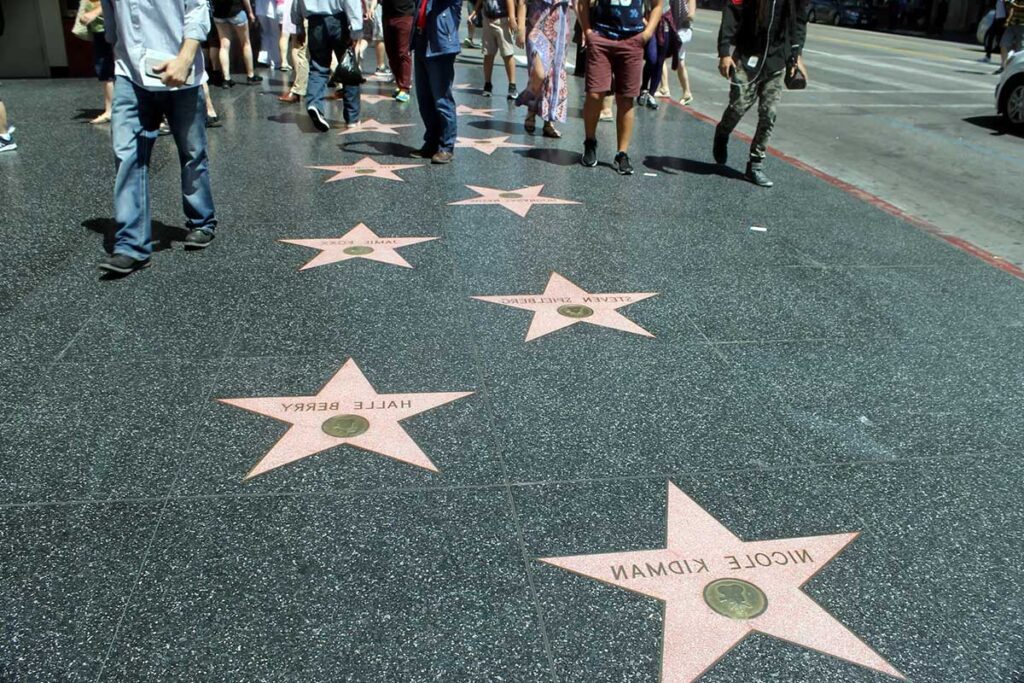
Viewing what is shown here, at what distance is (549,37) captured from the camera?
28.6ft

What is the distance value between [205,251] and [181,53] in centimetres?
119

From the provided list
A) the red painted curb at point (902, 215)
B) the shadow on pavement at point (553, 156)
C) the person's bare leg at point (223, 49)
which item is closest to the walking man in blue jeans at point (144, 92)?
the shadow on pavement at point (553, 156)

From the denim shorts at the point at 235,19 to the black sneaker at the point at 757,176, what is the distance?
26.3 feet

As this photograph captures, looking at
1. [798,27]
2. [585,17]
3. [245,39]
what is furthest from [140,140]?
[245,39]

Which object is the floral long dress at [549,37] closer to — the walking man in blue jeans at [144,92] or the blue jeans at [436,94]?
the blue jeans at [436,94]

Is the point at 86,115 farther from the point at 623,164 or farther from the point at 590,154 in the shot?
the point at 623,164

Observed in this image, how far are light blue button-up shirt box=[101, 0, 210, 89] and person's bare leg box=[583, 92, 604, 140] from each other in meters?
3.54

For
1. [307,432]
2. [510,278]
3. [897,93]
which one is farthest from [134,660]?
[897,93]

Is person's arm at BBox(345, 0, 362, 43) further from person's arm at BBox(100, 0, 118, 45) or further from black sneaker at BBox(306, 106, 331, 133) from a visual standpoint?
person's arm at BBox(100, 0, 118, 45)

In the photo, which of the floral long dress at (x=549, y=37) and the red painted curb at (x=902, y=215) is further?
the floral long dress at (x=549, y=37)

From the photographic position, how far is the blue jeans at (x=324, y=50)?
29.3 feet

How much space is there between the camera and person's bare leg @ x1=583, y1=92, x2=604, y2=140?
293 inches

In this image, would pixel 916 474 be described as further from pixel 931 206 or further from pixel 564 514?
pixel 931 206

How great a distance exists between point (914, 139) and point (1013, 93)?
205cm
